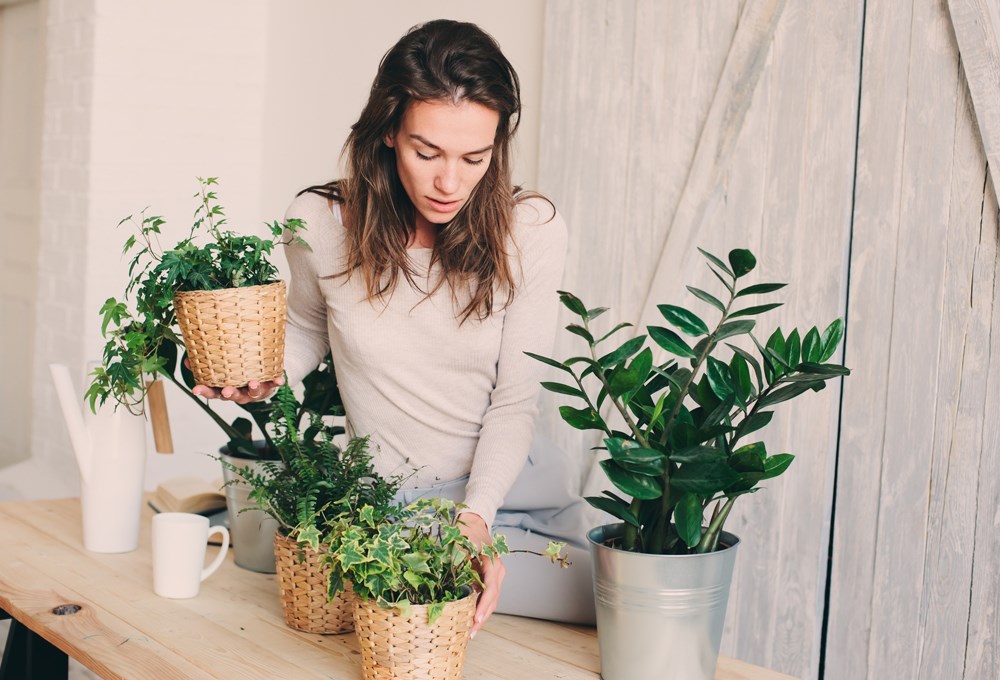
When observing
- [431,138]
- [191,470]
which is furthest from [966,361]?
[191,470]

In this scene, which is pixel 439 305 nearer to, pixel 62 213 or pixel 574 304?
pixel 574 304

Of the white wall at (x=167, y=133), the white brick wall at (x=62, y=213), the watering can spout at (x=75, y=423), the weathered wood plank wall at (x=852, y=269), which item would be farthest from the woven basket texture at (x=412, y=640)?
the white brick wall at (x=62, y=213)

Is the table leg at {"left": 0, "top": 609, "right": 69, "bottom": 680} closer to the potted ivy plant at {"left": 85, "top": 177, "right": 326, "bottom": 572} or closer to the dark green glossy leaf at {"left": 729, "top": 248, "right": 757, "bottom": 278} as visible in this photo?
the potted ivy plant at {"left": 85, "top": 177, "right": 326, "bottom": 572}

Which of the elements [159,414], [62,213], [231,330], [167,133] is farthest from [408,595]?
[62,213]

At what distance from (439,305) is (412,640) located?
0.73 meters

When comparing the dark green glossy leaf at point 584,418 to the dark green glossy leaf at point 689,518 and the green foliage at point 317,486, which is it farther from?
the green foliage at point 317,486

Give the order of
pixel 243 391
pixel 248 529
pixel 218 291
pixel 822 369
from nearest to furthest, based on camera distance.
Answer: pixel 822 369 → pixel 218 291 → pixel 243 391 → pixel 248 529

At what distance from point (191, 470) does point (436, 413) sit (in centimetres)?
206

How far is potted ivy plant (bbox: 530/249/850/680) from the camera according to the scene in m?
1.28

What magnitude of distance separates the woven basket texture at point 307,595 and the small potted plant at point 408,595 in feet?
0.55

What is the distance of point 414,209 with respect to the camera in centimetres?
190

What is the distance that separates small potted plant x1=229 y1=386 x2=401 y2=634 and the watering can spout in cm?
45

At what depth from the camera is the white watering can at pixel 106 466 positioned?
1.86m

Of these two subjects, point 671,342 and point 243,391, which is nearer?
point 671,342
